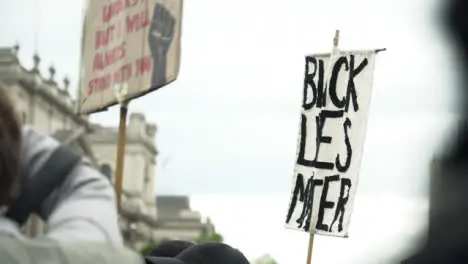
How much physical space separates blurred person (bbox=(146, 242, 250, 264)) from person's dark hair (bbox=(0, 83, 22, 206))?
37 centimetres

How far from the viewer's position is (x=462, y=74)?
422 centimetres

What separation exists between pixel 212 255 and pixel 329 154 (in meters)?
3.70

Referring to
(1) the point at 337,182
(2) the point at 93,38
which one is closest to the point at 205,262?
(2) the point at 93,38

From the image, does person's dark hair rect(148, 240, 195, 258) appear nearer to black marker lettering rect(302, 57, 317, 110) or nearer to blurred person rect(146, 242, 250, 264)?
blurred person rect(146, 242, 250, 264)

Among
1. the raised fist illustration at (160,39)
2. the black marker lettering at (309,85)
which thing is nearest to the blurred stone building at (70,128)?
the raised fist illustration at (160,39)

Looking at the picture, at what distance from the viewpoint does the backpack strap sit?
801mm

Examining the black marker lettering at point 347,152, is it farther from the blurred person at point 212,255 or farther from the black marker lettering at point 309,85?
the blurred person at point 212,255

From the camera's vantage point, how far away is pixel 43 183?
81 centimetres

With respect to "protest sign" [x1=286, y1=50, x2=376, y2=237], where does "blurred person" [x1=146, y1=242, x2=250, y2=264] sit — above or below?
above

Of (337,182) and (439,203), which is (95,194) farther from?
(337,182)

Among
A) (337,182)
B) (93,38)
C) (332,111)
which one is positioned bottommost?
(337,182)

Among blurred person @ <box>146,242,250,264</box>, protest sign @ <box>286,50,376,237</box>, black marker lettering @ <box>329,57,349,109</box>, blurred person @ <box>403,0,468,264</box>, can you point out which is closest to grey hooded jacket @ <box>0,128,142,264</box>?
blurred person @ <box>146,242,250,264</box>

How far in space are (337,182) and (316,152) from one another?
171mm

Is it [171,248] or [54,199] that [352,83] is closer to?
[171,248]
